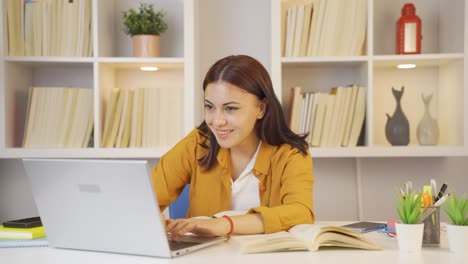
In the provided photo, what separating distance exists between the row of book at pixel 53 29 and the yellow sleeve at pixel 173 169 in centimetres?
99

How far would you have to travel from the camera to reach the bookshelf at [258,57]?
2.98m

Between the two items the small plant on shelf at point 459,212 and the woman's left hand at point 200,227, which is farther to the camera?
the woman's left hand at point 200,227

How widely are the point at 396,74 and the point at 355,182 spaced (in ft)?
1.90

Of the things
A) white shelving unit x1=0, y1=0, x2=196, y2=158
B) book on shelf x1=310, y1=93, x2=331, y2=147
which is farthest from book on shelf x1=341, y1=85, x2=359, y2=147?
white shelving unit x1=0, y1=0, x2=196, y2=158

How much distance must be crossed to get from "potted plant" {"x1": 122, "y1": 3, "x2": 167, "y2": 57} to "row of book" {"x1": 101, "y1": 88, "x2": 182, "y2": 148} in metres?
0.18

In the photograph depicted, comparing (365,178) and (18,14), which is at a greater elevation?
(18,14)

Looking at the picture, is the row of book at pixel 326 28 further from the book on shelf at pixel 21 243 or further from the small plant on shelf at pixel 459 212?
the book on shelf at pixel 21 243

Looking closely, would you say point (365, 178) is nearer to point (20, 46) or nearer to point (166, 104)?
point (166, 104)

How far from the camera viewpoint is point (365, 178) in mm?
3307

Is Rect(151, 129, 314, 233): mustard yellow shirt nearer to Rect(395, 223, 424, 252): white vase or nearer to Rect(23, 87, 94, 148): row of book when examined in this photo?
Rect(395, 223, 424, 252): white vase

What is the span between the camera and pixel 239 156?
226cm

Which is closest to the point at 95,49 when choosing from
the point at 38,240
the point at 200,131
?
the point at 200,131

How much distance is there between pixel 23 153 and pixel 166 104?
689 millimetres

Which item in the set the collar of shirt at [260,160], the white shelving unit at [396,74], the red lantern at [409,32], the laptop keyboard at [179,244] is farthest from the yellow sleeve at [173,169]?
the red lantern at [409,32]
